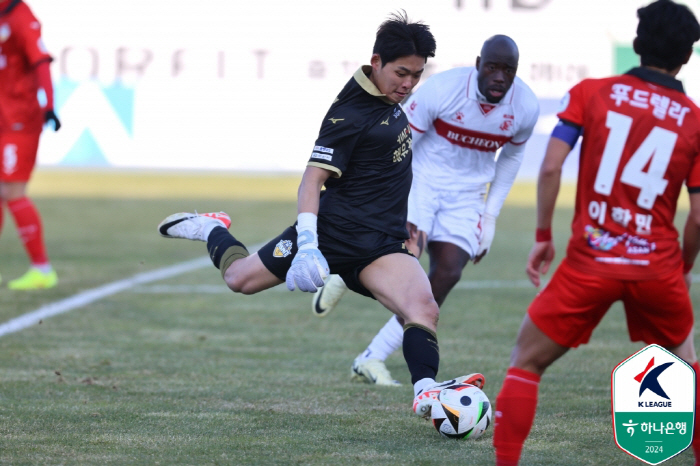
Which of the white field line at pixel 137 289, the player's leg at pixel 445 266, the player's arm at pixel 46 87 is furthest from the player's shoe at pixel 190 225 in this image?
the player's arm at pixel 46 87

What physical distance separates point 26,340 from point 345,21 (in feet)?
55.7

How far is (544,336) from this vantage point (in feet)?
11.3

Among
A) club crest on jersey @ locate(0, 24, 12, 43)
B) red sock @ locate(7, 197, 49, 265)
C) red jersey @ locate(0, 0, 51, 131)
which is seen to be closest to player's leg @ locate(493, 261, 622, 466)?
red sock @ locate(7, 197, 49, 265)

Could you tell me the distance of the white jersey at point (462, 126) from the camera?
5.68 m

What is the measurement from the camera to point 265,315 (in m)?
A: 8.18

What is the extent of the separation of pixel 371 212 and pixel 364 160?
0.85 ft

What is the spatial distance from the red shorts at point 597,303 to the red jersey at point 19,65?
251 inches

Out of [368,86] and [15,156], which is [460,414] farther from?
[15,156]

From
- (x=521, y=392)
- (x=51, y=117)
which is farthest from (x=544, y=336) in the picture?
(x=51, y=117)

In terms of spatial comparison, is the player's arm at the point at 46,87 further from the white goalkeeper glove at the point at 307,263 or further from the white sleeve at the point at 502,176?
the white goalkeeper glove at the point at 307,263

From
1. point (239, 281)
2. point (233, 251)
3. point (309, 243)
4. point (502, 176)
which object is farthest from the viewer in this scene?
point (502, 176)

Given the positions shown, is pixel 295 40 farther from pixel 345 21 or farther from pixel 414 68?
pixel 414 68

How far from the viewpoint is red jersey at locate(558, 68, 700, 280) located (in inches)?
132

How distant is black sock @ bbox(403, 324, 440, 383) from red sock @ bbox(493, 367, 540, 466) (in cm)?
96
